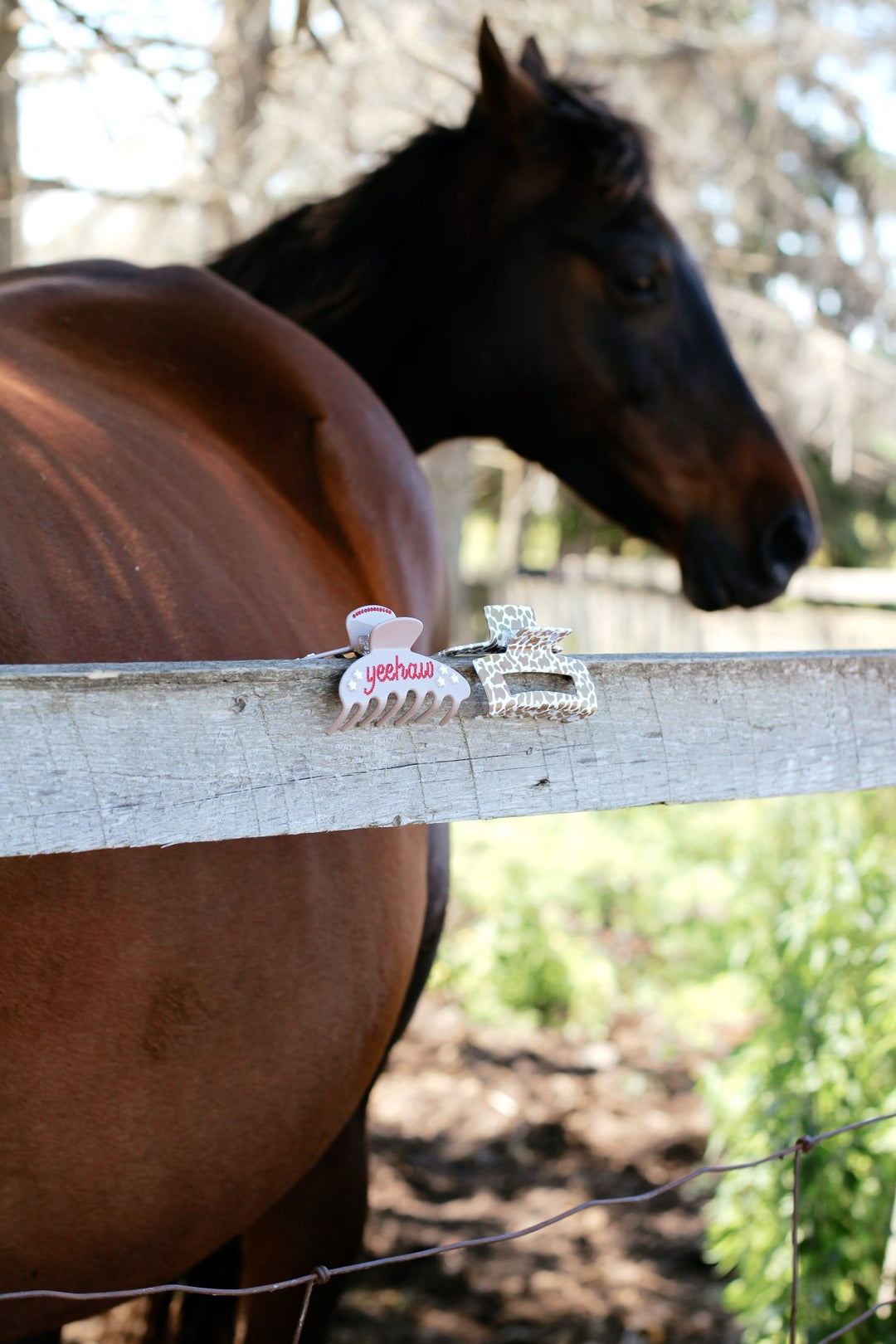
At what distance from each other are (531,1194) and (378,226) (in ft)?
8.73

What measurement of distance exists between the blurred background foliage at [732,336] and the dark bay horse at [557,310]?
346 mm

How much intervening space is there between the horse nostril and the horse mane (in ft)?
2.40

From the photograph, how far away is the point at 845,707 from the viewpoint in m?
1.16

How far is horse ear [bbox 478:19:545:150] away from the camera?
2.25 meters

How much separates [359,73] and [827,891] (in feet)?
14.0

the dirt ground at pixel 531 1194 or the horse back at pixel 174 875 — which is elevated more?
the horse back at pixel 174 875

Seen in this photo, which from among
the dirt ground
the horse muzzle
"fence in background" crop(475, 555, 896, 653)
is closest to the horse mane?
the horse muzzle

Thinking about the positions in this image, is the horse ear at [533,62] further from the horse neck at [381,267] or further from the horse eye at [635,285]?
the horse eye at [635,285]

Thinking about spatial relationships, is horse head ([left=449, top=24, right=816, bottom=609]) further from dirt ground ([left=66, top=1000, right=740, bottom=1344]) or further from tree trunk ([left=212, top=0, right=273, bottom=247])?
tree trunk ([left=212, top=0, right=273, bottom=247])

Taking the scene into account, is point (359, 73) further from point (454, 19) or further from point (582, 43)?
point (582, 43)

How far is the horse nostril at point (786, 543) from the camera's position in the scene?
91.2 inches

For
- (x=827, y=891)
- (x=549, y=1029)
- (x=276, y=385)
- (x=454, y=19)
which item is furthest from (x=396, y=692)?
(x=454, y=19)

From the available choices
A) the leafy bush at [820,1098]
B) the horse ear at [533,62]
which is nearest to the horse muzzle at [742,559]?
the leafy bush at [820,1098]

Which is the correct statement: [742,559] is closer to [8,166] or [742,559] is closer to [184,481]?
[184,481]
